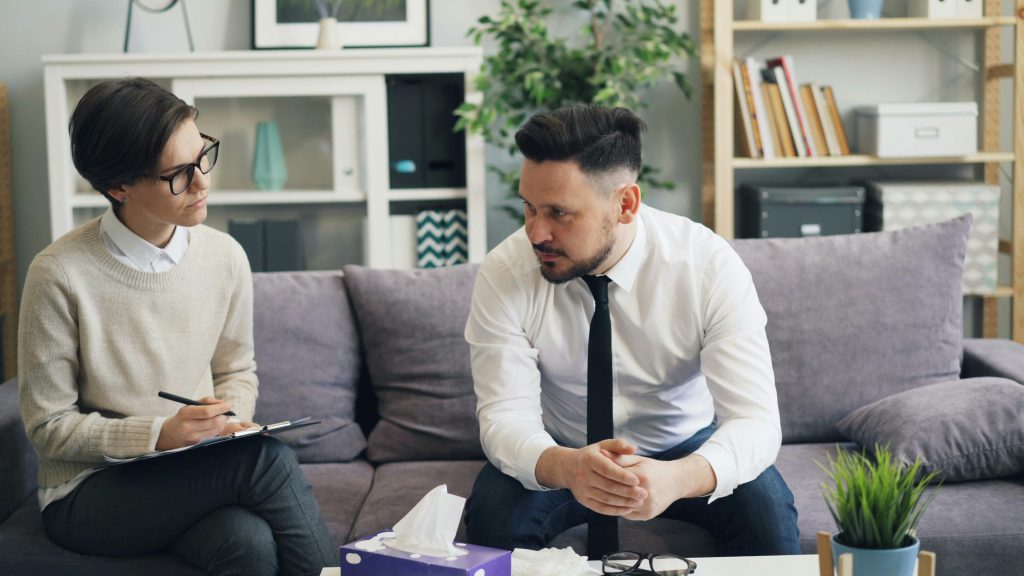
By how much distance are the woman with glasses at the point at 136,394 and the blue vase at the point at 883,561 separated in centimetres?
85

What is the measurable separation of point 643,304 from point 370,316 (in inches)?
24.6

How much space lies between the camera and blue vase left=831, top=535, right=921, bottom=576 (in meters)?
1.18

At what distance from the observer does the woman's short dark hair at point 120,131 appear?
1.69m

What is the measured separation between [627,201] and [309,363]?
2.50ft

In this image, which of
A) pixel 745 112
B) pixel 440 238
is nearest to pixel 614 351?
pixel 440 238

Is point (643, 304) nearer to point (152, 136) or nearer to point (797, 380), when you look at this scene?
point (797, 380)

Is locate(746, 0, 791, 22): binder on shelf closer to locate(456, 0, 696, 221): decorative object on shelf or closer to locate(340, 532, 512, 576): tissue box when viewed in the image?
locate(456, 0, 696, 221): decorative object on shelf

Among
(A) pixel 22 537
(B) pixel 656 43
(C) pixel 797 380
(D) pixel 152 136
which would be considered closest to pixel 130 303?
(D) pixel 152 136

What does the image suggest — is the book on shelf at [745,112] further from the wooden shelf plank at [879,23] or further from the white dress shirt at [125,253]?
the white dress shirt at [125,253]

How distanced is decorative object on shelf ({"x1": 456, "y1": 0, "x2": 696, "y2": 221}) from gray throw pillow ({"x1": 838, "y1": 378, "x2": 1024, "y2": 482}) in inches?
59.6

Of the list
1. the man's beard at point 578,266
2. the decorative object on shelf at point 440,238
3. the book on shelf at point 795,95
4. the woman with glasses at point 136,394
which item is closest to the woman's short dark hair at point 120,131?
the woman with glasses at point 136,394

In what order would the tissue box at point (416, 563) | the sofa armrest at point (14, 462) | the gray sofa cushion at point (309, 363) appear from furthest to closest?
the gray sofa cushion at point (309, 363) → the sofa armrest at point (14, 462) → the tissue box at point (416, 563)

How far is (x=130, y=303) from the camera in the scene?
1.77 meters

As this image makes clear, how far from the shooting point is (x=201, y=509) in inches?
65.9
